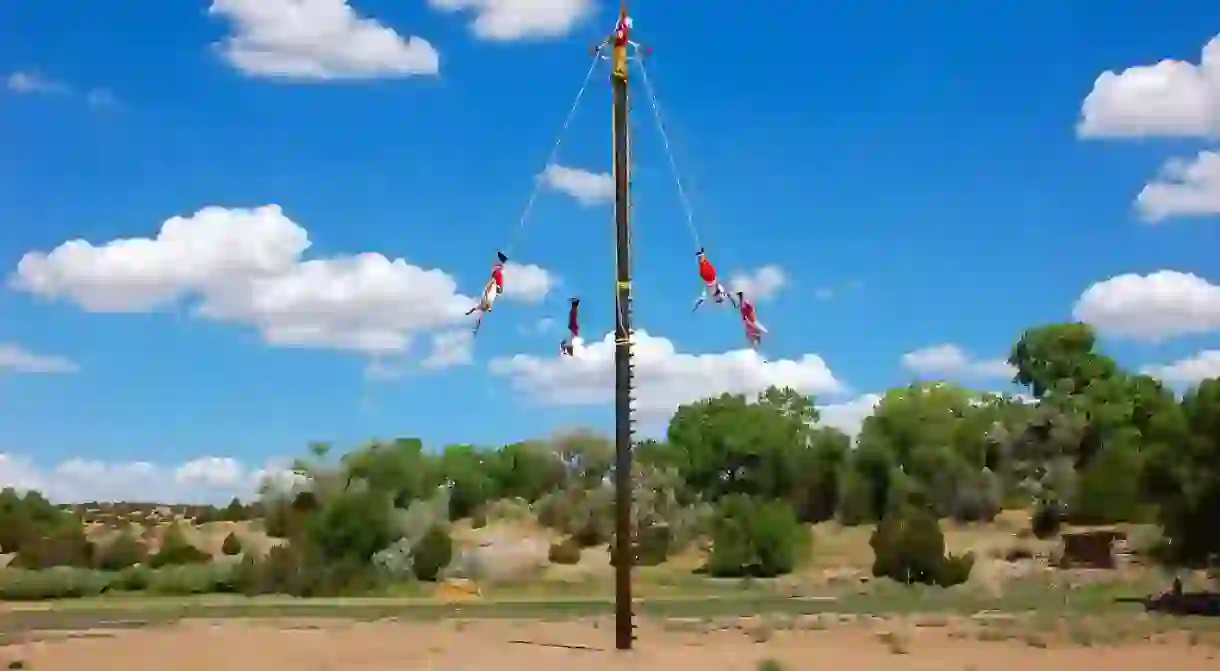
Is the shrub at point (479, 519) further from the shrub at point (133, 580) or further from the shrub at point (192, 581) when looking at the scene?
the shrub at point (133, 580)

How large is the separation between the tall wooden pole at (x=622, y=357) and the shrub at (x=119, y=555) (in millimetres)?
42800

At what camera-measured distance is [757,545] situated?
5794 cm

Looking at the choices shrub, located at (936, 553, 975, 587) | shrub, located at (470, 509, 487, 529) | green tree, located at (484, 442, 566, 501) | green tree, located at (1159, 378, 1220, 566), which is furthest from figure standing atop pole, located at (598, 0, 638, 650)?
green tree, located at (484, 442, 566, 501)

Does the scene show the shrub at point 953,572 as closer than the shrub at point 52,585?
No

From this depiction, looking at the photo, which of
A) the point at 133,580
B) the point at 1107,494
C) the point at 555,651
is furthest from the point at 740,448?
the point at 555,651

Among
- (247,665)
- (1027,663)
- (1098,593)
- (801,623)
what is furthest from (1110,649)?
(1098,593)

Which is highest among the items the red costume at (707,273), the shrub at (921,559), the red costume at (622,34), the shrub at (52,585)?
the red costume at (622,34)

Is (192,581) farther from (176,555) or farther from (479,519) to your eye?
(479,519)

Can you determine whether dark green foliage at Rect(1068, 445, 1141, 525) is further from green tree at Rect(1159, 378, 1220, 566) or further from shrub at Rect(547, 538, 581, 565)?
shrub at Rect(547, 538, 581, 565)

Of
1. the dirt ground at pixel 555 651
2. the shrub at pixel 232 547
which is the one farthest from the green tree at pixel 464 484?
the dirt ground at pixel 555 651

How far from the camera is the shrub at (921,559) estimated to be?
171 feet

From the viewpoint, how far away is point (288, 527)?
209 ft

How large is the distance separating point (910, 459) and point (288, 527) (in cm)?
4029

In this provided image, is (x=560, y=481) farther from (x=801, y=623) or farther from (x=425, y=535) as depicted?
(x=801, y=623)
